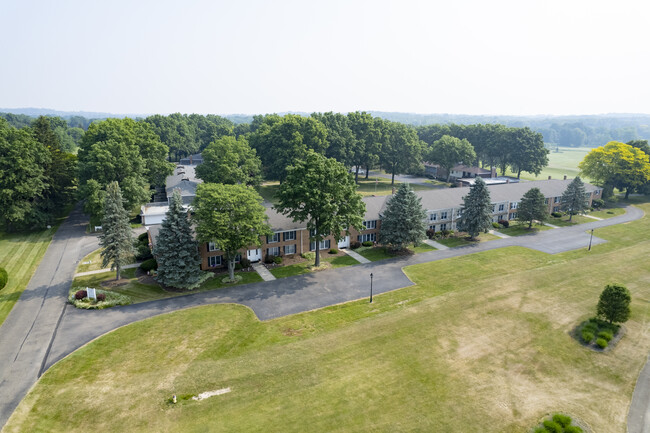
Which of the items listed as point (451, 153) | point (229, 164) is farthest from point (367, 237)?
point (451, 153)

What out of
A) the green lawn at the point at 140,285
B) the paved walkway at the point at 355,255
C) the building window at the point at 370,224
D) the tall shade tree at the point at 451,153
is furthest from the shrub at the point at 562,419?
the tall shade tree at the point at 451,153

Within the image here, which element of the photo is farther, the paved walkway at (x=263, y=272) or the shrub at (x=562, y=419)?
the paved walkway at (x=263, y=272)

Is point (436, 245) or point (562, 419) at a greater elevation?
point (436, 245)

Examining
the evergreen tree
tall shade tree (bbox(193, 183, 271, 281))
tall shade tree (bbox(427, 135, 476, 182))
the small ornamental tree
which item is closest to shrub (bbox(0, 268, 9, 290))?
tall shade tree (bbox(193, 183, 271, 281))

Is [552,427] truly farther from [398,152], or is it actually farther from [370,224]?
[398,152]

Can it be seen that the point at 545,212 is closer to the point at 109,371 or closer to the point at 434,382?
the point at 434,382

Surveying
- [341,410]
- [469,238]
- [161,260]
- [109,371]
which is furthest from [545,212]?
[109,371]

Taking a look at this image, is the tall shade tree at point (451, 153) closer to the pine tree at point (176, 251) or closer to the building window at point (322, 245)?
the building window at point (322, 245)
